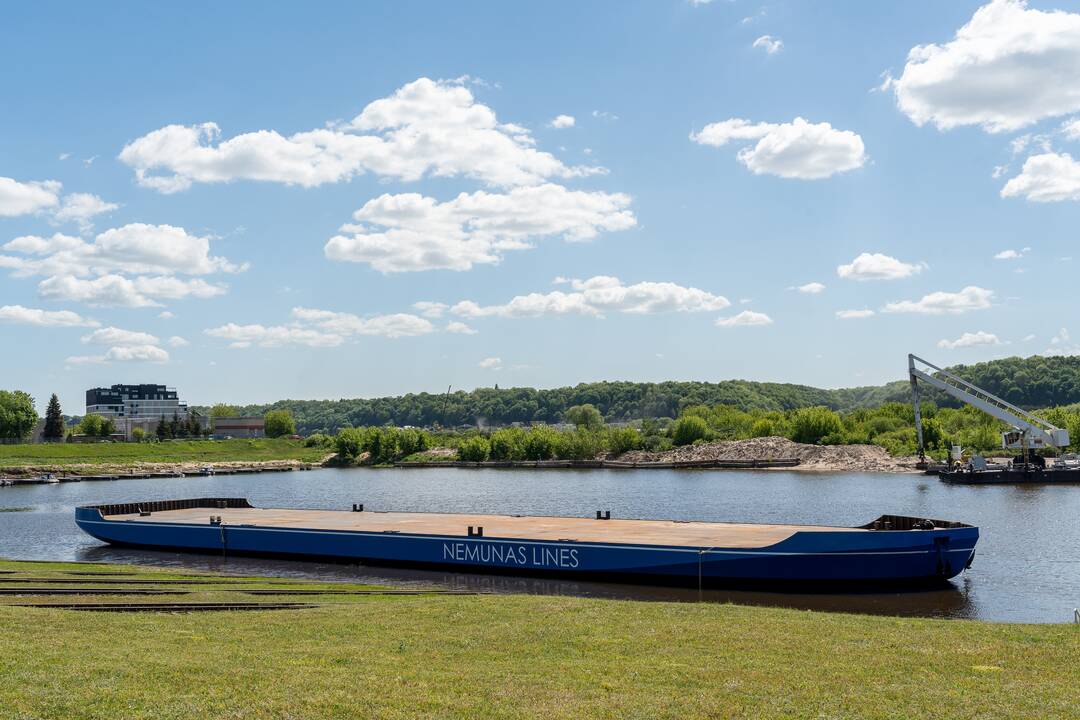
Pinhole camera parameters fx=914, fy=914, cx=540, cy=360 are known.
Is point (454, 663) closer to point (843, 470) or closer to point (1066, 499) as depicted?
point (1066, 499)

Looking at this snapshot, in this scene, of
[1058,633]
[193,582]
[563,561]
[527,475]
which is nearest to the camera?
[1058,633]

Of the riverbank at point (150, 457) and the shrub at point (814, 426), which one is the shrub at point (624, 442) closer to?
the shrub at point (814, 426)

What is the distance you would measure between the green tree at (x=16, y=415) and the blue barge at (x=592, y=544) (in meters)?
141

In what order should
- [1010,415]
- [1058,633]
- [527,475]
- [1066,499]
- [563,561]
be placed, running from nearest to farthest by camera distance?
[1058,633]
[563,561]
[1066,499]
[1010,415]
[527,475]

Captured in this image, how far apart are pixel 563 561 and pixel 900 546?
37.7ft

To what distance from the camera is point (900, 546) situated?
29.7 meters

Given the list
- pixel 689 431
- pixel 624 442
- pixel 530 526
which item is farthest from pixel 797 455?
pixel 530 526

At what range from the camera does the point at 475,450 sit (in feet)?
539

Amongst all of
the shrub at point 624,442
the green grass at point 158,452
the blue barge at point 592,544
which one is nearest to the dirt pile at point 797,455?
the shrub at point 624,442

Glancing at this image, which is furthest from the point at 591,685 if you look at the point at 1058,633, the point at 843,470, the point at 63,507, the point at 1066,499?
the point at 843,470

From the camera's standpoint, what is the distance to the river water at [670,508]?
29547mm

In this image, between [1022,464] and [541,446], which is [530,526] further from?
[541,446]

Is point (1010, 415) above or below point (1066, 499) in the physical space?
above

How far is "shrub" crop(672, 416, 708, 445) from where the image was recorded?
162 m
